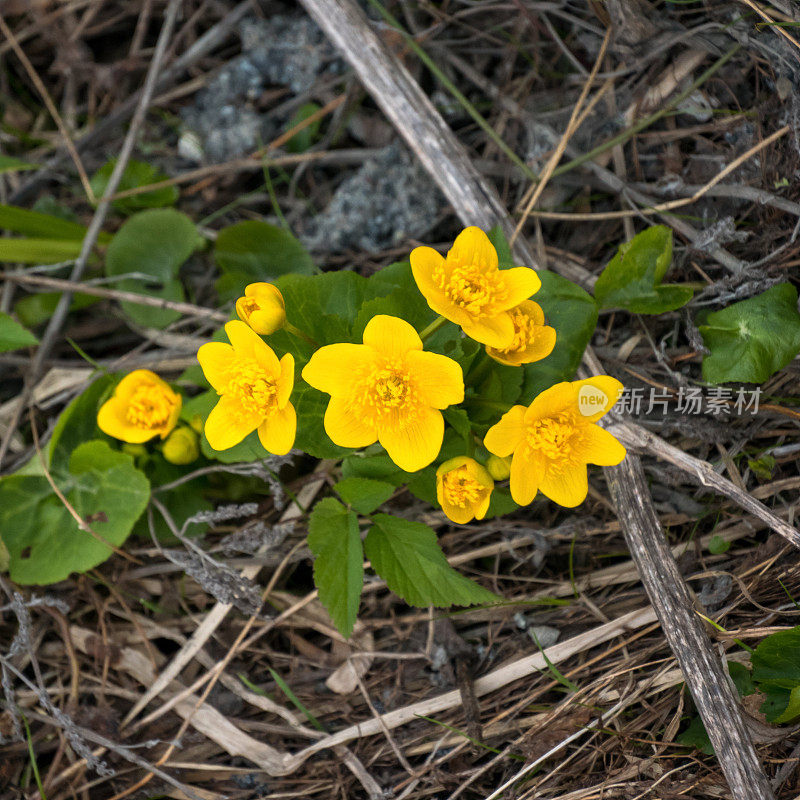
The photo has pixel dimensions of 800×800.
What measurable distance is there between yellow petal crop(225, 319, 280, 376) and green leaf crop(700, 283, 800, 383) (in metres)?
1.42

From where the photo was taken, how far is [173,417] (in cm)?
243

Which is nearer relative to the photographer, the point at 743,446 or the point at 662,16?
the point at 743,446

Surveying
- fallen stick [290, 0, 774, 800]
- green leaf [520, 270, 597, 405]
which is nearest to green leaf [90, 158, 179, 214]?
fallen stick [290, 0, 774, 800]

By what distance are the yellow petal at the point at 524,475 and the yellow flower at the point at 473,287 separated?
30 centimetres

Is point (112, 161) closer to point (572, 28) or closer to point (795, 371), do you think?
point (572, 28)

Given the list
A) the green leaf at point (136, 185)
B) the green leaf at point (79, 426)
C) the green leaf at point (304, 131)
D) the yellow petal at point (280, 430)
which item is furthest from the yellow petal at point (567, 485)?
the green leaf at point (136, 185)

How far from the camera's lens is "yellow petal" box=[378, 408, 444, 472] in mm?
1679

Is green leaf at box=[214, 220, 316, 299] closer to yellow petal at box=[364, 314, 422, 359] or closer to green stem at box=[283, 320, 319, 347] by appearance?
green stem at box=[283, 320, 319, 347]

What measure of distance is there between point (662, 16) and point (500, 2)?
2.12 feet

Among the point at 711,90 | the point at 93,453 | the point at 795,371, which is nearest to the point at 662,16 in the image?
the point at 711,90

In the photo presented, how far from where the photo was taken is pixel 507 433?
168cm

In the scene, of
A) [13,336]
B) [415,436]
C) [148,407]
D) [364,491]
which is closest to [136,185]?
[13,336]

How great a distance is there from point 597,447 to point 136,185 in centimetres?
249

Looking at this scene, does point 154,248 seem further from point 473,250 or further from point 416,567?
point 416,567
